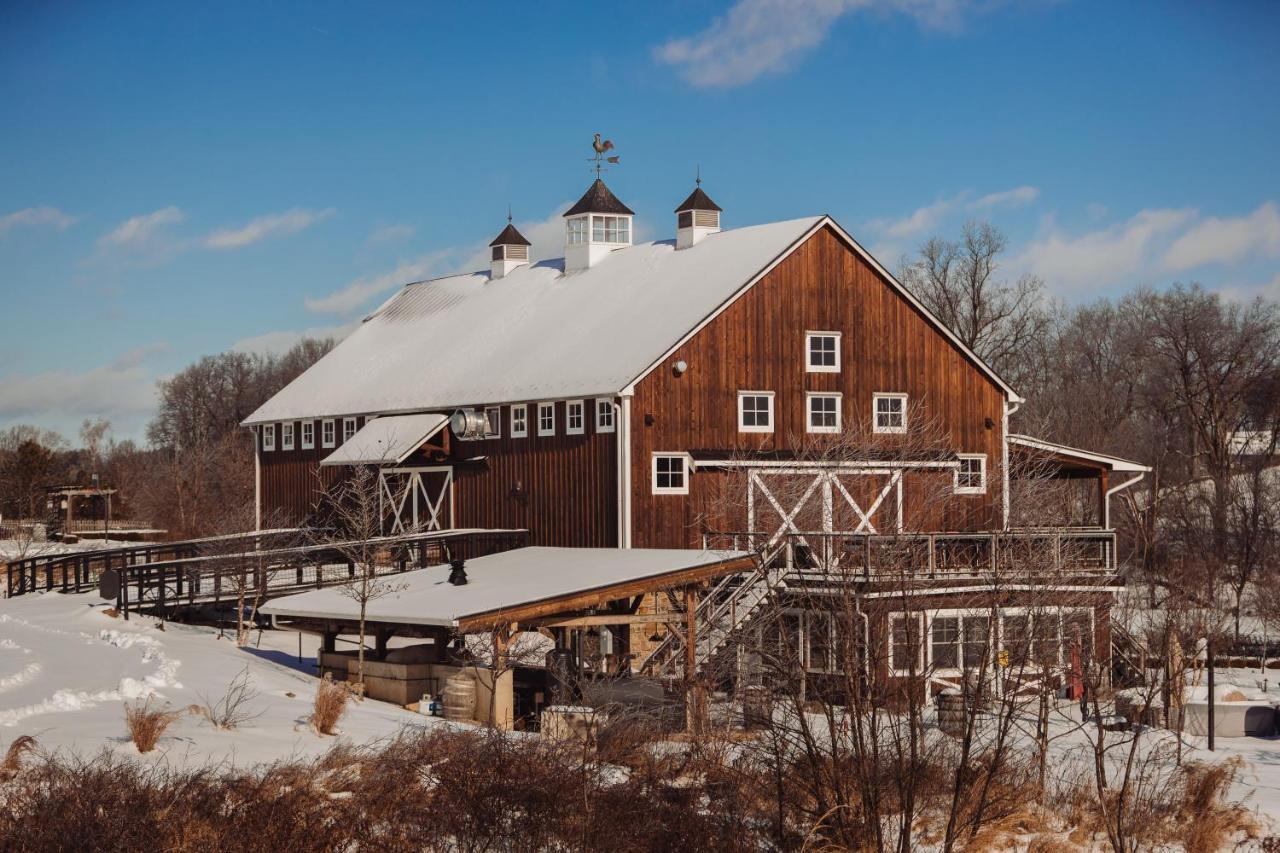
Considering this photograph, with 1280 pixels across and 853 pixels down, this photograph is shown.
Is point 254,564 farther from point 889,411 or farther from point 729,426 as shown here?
point 889,411

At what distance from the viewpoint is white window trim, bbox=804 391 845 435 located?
3334cm

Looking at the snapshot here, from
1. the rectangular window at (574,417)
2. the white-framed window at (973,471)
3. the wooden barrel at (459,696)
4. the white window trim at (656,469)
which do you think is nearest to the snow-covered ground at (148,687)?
the wooden barrel at (459,696)

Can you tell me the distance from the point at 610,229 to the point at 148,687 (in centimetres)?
2210

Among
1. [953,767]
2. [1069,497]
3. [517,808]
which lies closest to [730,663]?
[953,767]

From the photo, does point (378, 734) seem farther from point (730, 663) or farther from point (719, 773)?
A: point (730, 663)

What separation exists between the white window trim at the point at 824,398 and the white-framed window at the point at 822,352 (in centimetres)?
52

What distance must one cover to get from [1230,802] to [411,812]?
10.8m

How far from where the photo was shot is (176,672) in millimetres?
23578

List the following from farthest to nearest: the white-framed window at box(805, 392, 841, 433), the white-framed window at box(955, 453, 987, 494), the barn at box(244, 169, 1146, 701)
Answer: the white-framed window at box(955, 453, 987, 494) → the white-framed window at box(805, 392, 841, 433) → the barn at box(244, 169, 1146, 701)

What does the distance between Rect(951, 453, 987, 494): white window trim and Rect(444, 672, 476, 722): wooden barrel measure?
14178 millimetres

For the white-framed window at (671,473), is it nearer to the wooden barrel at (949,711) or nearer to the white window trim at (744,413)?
the white window trim at (744,413)

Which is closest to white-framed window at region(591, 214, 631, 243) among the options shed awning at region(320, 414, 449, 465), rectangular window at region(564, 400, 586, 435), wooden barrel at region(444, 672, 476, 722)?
shed awning at region(320, 414, 449, 465)

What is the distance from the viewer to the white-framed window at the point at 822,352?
3356 centimetres

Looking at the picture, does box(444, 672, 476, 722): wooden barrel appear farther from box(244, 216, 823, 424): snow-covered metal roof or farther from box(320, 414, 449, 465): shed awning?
box(320, 414, 449, 465): shed awning
